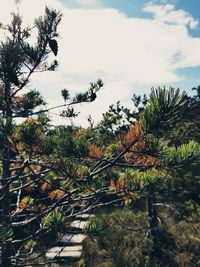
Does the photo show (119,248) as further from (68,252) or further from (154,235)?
(68,252)

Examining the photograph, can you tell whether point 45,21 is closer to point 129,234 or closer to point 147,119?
point 147,119

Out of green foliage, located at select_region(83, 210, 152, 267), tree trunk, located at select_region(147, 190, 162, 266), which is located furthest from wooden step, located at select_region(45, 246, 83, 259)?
tree trunk, located at select_region(147, 190, 162, 266)

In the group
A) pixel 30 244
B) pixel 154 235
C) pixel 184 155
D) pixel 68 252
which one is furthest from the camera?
pixel 154 235

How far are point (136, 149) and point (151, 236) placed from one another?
28.0 ft

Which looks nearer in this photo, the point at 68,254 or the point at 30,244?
the point at 30,244

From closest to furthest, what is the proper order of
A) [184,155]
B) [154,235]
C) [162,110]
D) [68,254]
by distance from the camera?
[162,110] < [184,155] < [68,254] < [154,235]

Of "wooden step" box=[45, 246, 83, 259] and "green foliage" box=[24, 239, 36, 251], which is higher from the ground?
"green foliage" box=[24, 239, 36, 251]

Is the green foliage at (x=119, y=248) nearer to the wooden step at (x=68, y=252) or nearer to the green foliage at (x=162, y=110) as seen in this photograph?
the wooden step at (x=68, y=252)

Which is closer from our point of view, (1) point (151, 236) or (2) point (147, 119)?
(2) point (147, 119)

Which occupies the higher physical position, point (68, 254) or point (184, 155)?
point (184, 155)

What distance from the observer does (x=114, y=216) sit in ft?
40.1

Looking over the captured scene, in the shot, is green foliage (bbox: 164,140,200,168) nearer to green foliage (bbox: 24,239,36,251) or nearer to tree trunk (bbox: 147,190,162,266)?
green foliage (bbox: 24,239,36,251)

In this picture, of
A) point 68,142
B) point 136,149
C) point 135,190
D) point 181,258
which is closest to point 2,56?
point 68,142

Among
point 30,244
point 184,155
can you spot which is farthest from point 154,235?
point 184,155
